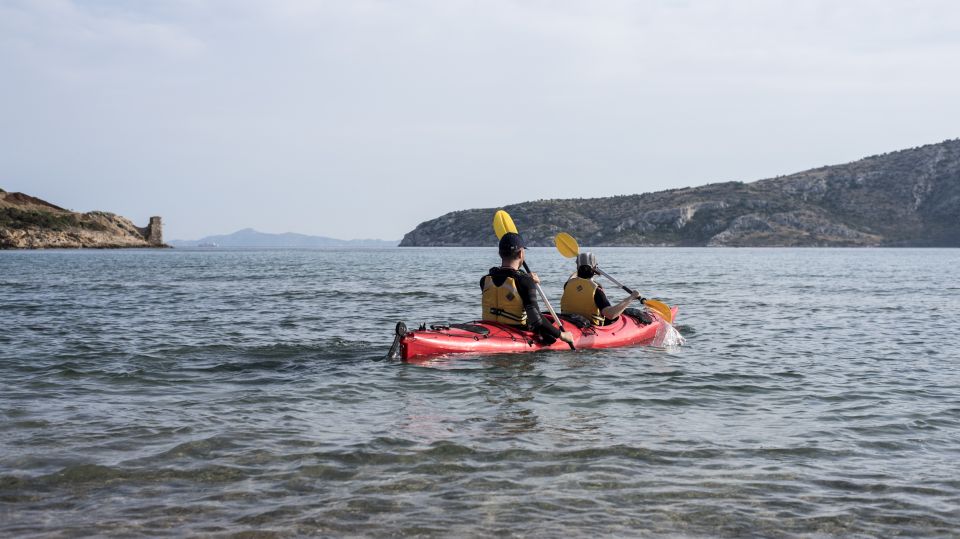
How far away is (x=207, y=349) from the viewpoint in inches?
587

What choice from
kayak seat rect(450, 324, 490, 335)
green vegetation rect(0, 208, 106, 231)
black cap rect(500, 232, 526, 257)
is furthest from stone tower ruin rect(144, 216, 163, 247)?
black cap rect(500, 232, 526, 257)

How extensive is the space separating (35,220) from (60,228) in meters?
4.84

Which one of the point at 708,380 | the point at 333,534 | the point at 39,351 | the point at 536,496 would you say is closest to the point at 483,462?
the point at 536,496

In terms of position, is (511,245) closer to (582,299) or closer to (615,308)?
(582,299)

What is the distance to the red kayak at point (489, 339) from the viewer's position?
13.1 m

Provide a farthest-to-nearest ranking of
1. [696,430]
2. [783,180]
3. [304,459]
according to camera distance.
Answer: [783,180] → [696,430] → [304,459]

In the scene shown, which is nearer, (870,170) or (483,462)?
(483,462)

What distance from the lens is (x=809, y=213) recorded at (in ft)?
537

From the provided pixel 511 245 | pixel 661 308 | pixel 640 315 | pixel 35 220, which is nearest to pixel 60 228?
pixel 35 220

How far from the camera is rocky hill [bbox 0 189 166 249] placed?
128 m

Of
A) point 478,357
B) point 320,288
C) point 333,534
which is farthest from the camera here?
point 320,288

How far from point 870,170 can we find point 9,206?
174816 mm

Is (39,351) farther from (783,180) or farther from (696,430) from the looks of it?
(783,180)

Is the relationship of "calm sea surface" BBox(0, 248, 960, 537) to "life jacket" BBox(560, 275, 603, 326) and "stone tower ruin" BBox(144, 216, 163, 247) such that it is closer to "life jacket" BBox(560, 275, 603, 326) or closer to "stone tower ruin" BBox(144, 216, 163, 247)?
"life jacket" BBox(560, 275, 603, 326)
